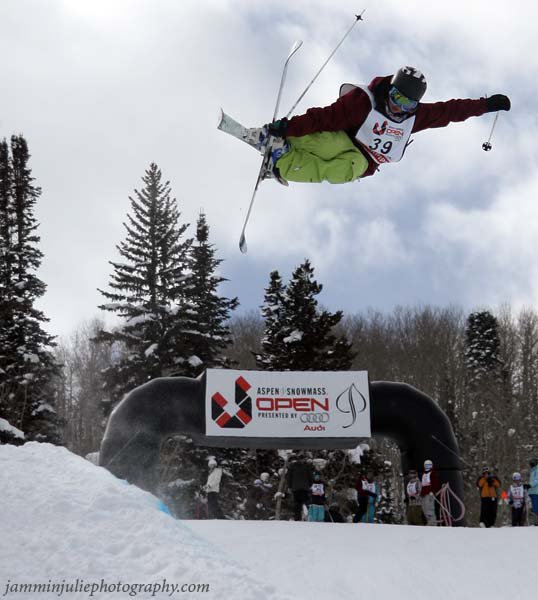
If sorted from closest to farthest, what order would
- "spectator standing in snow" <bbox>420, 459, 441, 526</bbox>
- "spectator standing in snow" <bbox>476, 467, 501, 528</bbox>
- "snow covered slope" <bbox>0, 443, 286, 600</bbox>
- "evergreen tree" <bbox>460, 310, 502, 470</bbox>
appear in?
1. "snow covered slope" <bbox>0, 443, 286, 600</bbox>
2. "spectator standing in snow" <bbox>420, 459, 441, 526</bbox>
3. "spectator standing in snow" <bbox>476, 467, 501, 528</bbox>
4. "evergreen tree" <bbox>460, 310, 502, 470</bbox>

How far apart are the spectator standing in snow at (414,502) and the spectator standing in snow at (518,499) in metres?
Result: 1.44

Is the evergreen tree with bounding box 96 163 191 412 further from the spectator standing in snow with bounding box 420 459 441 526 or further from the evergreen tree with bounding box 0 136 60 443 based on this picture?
the spectator standing in snow with bounding box 420 459 441 526

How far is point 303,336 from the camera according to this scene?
20.3 metres

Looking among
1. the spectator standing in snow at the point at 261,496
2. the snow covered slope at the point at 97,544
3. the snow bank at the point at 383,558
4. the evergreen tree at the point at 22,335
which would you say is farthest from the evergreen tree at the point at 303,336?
the snow covered slope at the point at 97,544

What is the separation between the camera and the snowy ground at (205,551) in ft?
12.3

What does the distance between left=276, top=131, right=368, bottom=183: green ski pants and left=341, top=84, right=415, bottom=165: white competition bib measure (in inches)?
5.9

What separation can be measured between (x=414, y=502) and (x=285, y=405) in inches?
114

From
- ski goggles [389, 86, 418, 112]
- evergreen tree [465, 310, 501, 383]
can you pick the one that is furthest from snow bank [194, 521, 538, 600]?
evergreen tree [465, 310, 501, 383]

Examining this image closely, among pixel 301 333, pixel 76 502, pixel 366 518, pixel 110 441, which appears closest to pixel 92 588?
pixel 76 502

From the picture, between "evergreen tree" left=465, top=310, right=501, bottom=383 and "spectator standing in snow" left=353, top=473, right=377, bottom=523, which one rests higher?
"evergreen tree" left=465, top=310, right=501, bottom=383

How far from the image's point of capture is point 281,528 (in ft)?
27.8

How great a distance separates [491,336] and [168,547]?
37.1m

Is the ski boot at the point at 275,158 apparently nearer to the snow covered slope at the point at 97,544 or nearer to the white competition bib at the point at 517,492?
the snow covered slope at the point at 97,544

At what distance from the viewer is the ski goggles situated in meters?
5.77
